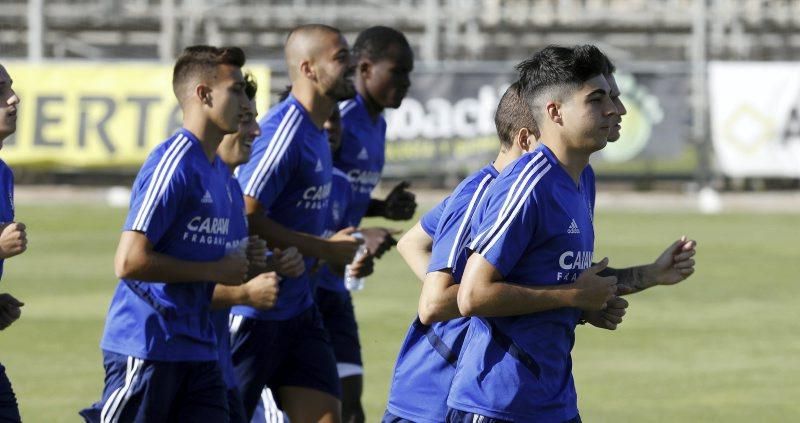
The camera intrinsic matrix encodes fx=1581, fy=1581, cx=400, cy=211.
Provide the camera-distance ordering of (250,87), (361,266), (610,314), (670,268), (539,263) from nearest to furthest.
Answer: (539,263) < (610,314) < (670,268) < (250,87) < (361,266)

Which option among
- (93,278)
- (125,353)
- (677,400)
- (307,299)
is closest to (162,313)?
(125,353)

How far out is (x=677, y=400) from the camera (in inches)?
422

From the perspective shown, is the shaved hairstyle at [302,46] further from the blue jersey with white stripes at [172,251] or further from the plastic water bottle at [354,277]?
the blue jersey with white stripes at [172,251]

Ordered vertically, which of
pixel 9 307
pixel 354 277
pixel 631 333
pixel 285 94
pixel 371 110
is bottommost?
pixel 631 333

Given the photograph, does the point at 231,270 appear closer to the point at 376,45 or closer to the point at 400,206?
the point at 400,206

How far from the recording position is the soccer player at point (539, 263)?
5.32 meters

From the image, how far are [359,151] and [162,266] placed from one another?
303 cm

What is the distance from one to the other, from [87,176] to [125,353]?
2211 cm

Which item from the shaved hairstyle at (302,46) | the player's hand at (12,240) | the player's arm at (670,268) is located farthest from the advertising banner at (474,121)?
the player's arm at (670,268)

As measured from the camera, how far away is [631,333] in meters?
13.8

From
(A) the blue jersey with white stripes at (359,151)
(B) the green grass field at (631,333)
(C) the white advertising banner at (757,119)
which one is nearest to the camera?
(A) the blue jersey with white stripes at (359,151)

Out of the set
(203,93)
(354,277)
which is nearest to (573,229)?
(203,93)

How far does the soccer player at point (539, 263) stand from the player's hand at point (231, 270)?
4.60ft

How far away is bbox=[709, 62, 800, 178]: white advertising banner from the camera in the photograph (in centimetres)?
2702
